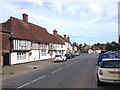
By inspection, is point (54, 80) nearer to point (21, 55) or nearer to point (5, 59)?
point (5, 59)

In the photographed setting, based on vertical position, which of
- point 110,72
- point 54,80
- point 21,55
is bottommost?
point 54,80


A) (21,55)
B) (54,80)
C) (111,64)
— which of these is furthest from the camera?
(21,55)

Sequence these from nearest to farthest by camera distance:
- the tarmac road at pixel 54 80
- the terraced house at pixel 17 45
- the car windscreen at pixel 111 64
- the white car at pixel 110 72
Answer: the white car at pixel 110 72 < the car windscreen at pixel 111 64 < the tarmac road at pixel 54 80 < the terraced house at pixel 17 45

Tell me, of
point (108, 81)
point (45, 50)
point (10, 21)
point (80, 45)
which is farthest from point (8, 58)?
point (80, 45)

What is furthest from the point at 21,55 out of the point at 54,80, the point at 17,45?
the point at 54,80

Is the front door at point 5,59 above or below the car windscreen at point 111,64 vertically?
below

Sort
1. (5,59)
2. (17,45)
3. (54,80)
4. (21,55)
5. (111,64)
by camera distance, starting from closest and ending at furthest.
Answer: (111,64)
(54,80)
(5,59)
(17,45)
(21,55)

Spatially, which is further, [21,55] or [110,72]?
[21,55]

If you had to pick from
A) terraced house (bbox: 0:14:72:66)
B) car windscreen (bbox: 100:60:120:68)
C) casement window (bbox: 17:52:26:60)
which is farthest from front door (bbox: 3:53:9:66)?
car windscreen (bbox: 100:60:120:68)

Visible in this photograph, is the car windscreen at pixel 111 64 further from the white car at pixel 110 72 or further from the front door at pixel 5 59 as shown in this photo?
the front door at pixel 5 59

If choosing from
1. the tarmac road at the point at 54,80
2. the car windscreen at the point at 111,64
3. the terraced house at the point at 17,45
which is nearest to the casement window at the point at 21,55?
the terraced house at the point at 17,45

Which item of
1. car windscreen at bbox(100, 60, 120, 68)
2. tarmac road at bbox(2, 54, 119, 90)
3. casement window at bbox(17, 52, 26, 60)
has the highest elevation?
car windscreen at bbox(100, 60, 120, 68)

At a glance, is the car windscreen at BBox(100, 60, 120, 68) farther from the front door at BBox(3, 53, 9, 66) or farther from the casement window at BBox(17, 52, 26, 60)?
the casement window at BBox(17, 52, 26, 60)

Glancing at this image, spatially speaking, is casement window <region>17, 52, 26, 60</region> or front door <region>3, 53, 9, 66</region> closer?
front door <region>3, 53, 9, 66</region>
